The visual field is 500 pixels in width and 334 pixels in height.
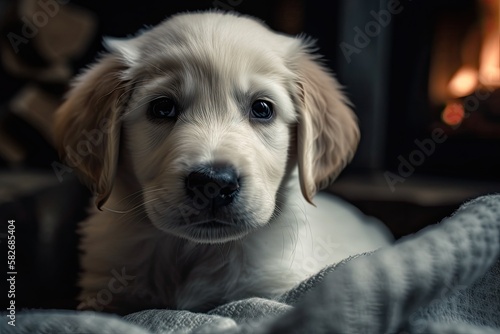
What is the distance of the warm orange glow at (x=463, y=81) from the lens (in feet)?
11.2

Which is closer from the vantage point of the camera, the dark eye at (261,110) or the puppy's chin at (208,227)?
the puppy's chin at (208,227)

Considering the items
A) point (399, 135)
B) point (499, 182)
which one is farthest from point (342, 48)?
point (499, 182)

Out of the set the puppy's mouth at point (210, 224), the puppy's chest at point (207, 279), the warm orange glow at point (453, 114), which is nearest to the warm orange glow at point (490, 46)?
the warm orange glow at point (453, 114)

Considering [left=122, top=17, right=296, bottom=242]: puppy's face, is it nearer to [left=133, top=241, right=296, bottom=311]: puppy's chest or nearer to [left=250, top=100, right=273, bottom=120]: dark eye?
[left=250, top=100, right=273, bottom=120]: dark eye

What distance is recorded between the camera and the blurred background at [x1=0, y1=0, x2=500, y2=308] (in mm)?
3379

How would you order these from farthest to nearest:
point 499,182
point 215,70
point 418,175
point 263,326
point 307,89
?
point 418,175 → point 499,182 → point 307,89 → point 215,70 → point 263,326

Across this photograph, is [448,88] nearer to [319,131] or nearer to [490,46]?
[490,46]

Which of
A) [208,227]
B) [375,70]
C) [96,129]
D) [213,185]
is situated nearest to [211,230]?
[208,227]

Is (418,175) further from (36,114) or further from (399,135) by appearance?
(36,114)

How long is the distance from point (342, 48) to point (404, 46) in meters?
0.38

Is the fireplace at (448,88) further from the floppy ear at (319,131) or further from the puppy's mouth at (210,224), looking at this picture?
the puppy's mouth at (210,224)

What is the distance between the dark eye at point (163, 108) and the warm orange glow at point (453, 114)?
2347 millimetres

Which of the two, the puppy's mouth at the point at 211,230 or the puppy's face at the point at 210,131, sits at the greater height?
the puppy's face at the point at 210,131

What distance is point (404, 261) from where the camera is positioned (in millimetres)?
976
